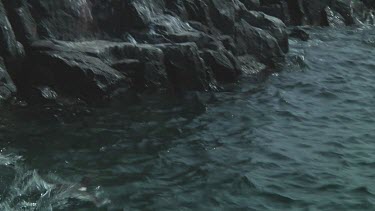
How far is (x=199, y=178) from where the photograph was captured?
39.4 ft

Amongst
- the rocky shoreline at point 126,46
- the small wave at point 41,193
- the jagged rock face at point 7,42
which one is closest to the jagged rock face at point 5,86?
the rocky shoreline at point 126,46

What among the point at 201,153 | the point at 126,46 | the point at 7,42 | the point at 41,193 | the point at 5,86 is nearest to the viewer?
the point at 41,193

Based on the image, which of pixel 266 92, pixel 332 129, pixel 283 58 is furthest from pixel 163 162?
pixel 283 58

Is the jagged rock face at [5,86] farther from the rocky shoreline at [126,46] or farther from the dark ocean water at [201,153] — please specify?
the dark ocean water at [201,153]

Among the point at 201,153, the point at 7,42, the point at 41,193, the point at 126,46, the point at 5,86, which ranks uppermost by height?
the point at 7,42

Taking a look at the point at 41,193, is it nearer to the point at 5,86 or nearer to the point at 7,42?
the point at 5,86

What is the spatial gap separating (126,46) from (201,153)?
484cm

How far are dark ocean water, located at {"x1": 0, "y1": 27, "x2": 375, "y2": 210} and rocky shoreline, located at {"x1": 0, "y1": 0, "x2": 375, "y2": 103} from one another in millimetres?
770

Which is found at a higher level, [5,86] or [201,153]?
[5,86]

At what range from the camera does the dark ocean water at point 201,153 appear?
11125 mm

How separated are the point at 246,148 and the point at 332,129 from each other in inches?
104

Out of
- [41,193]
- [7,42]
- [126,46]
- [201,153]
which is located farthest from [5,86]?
[201,153]

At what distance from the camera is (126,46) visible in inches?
667

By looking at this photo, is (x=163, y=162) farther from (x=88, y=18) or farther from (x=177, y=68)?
(x=88, y=18)
